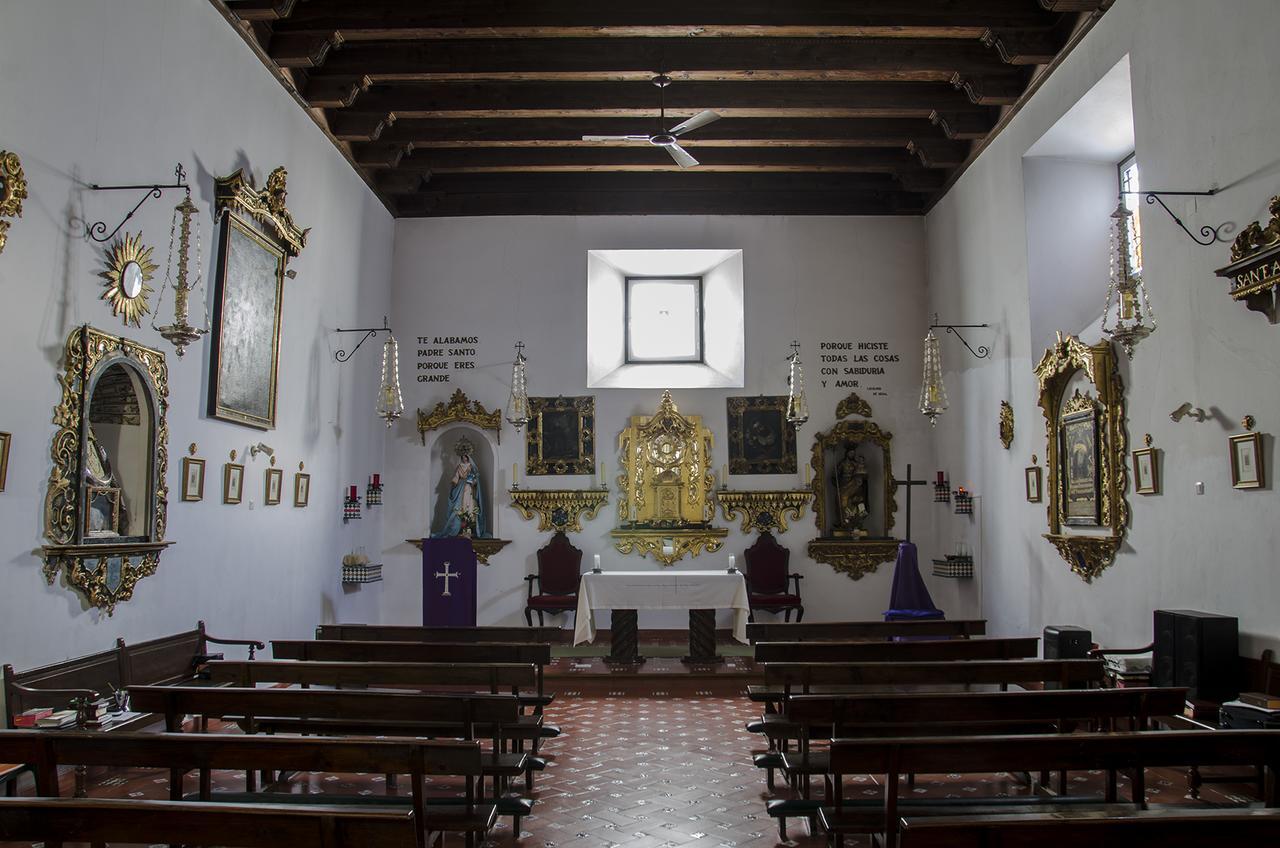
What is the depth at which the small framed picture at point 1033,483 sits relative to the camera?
920 centimetres

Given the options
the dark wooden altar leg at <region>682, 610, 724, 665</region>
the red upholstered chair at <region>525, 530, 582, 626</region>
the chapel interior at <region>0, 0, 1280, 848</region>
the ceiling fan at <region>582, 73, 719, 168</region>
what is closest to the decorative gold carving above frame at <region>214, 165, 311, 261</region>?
the chapel interior at <region>0, 0, 1280, 848</region>

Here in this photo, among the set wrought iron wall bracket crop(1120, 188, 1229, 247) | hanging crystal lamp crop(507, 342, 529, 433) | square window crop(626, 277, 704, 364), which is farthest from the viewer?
square window crop(626, 277, 704, 364)

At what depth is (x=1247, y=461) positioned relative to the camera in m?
5.93

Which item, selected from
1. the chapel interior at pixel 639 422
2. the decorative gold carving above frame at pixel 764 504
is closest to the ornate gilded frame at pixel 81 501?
the chapel interior at pixel 639 422

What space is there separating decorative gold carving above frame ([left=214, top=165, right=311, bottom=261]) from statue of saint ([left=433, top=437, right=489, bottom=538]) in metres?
3.87

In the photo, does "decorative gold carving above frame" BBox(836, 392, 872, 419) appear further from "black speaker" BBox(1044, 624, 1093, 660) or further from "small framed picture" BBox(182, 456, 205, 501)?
"small framed picture" BBox(182, 456, 205, 501)

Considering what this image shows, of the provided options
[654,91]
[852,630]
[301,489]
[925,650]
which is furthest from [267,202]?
[925,650]

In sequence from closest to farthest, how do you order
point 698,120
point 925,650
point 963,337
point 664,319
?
1. point 925,650
2. point 698,120
3. point 963,337
4. point 664,319

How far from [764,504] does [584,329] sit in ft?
11.1

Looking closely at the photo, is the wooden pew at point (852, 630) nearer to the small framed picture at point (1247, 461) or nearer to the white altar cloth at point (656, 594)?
the small framed picture at point (1247, 461)

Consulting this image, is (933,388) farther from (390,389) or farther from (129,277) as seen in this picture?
(129,277)

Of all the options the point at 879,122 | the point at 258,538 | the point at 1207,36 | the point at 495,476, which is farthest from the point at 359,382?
the point at 1207,36

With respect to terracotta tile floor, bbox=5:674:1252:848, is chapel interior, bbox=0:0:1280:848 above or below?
above

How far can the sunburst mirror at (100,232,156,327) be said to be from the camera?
6074 mm
